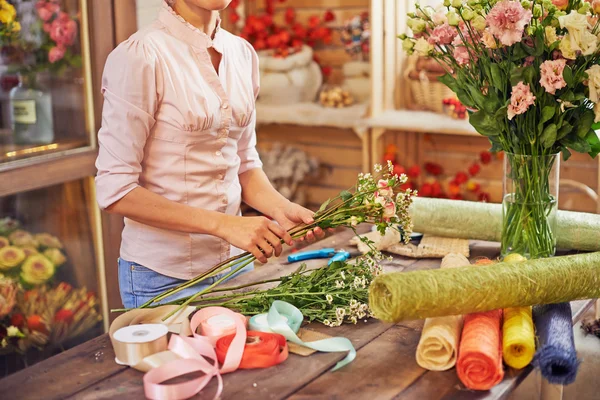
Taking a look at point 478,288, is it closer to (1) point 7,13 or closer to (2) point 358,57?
(1) point 7,13

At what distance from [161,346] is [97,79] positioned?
1717mm

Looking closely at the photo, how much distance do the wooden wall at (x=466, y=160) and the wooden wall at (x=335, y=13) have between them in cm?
58

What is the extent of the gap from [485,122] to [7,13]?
5.60 ft

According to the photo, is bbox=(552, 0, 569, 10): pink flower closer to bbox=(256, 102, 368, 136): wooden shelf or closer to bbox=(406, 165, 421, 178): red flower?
bbox=(256, 102, 368, 136): wooden shelf

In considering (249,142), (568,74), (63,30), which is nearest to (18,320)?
(63,30)

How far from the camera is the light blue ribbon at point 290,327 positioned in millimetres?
1334

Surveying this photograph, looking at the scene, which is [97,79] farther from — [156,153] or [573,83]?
[573,83]

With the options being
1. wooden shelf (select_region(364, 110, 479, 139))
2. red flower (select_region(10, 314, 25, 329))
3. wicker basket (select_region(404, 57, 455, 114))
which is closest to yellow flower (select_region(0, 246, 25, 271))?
red flower (select_region(10, 314, 25, 329))

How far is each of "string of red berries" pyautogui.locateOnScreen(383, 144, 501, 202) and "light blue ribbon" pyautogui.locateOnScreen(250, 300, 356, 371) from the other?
2584mm

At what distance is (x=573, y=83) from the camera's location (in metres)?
1.59

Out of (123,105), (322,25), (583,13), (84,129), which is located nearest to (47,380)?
(123,105)

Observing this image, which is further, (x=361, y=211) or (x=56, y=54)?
(x=56, y=54)

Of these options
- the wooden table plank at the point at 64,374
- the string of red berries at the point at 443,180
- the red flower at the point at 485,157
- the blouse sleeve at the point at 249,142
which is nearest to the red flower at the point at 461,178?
the string of red berries at the point at 443,180

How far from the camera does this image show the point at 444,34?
5.63 ft
